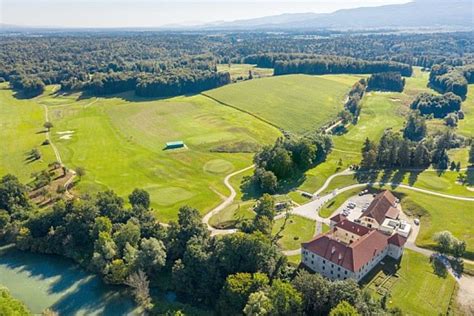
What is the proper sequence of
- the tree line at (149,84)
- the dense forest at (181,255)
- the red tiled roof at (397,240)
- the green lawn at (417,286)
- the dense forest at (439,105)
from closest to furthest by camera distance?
the dense forest at (181,255) < the green lawn at (417,286) < the red tiled roof at (397,240) < the dense forest at (439,105) < the tree line at (149,84)

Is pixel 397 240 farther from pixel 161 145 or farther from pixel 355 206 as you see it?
pixel 161 145

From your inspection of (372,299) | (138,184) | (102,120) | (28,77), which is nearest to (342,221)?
(372,299)

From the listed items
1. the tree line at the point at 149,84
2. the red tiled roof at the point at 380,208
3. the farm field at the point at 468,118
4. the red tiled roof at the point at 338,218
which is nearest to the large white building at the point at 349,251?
the red tiled roof at the point at 338,218

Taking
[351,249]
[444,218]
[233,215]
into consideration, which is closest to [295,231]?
[233,215]

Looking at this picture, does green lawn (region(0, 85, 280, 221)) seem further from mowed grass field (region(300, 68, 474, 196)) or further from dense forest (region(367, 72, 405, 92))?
dense forest (region(367, 72, 405, 92))

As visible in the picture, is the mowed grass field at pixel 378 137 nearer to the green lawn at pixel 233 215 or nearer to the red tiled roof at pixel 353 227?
the green lawn at pixel 233 215

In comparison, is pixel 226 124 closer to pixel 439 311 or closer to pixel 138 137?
pixel 138 137
